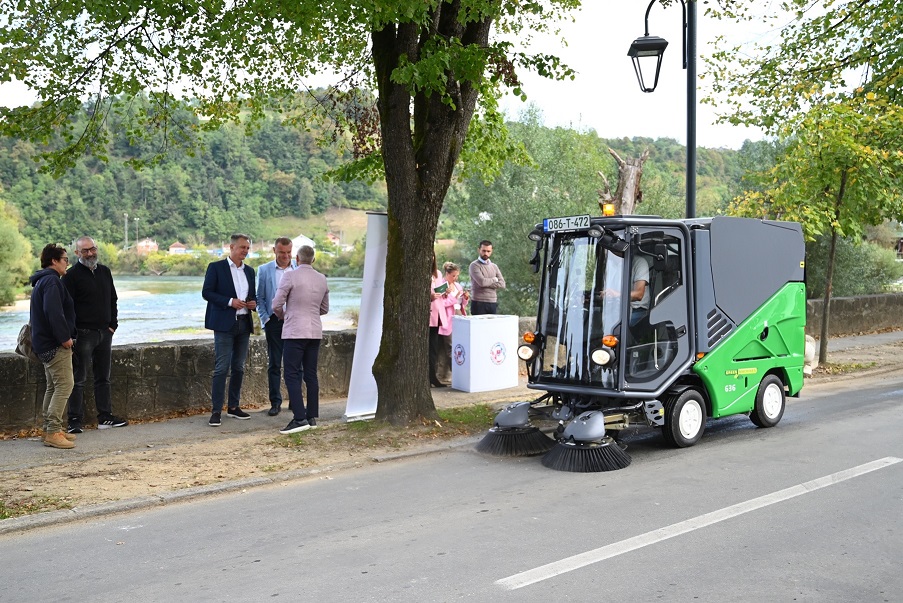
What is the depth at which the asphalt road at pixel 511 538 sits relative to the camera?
15.8 feet

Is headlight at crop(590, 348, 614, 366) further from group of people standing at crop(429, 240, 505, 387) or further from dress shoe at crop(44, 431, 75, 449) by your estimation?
dress shoe at crop(44, 431, 75, 449)

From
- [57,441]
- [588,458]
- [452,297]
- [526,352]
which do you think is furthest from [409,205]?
[57,441]

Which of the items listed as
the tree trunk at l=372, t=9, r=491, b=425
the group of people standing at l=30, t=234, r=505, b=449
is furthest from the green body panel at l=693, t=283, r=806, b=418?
the group of people standing at l=30, t=234, r=505, b=449

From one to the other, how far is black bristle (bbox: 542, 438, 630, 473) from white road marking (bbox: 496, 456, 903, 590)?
1432mm

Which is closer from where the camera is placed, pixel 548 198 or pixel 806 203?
pixel 806 203

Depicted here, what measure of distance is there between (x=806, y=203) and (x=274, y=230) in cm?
2745

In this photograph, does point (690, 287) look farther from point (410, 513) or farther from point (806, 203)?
point (806, 203)

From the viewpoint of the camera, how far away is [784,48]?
1697 cm

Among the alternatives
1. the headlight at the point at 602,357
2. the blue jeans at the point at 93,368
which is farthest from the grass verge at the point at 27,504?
the headlight at the point at 602,357

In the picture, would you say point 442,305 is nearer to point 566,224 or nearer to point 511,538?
point 566,224

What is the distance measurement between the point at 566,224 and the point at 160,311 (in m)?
44.2

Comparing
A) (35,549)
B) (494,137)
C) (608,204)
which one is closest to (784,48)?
(494,137)

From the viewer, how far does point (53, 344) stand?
841 centimetres

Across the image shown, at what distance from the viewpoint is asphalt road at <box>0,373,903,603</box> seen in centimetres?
480
